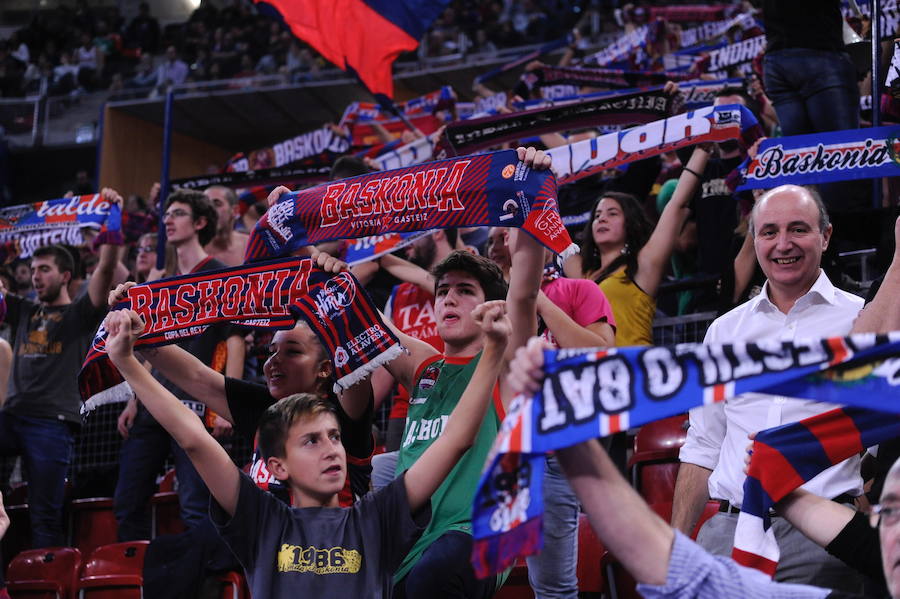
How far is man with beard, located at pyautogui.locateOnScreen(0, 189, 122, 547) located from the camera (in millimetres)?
5336

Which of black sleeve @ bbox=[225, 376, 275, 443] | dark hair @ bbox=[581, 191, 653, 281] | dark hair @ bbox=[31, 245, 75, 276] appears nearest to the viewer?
black sleeve @ bbox=[225, 376, 275, 443]

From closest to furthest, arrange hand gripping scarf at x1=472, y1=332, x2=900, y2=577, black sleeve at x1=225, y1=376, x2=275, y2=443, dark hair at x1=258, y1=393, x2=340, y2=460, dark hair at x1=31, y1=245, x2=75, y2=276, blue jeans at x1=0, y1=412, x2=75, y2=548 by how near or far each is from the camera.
Answer: hand gripping scarf at x1=472, y1=332, x2=900, y2=577
dark hair at x1=258, y1=393, x2=340, y2=460
black sleeve at x1=225, y1=376, x2=275, y2=443
blue jeans at x1=0, y1=412, x2=75, y2=548
dark hair at x1=31, y1=245, x2=75, y2=276

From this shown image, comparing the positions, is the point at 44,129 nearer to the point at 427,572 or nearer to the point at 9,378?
the point at 9,378

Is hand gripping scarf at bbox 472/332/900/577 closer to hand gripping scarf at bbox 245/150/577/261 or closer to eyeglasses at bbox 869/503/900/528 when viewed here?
eyeglasses at bbox 869/503/900/528

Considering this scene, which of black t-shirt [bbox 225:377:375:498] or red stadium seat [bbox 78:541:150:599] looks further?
red stadium seat [bbox 78:541:150:599]

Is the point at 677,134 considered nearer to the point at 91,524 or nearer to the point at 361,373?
the point at 361,373

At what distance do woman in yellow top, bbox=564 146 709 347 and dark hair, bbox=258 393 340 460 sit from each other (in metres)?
1.80

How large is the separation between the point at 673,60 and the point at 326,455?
23.8ft

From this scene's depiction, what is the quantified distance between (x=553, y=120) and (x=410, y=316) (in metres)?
1.63

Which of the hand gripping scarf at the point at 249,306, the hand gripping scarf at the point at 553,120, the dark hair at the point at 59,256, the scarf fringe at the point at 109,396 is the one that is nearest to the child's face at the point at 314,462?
the hand gripping scarf at the point at 249,306

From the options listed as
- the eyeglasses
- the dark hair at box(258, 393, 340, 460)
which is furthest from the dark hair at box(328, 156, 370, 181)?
the eyeglasses

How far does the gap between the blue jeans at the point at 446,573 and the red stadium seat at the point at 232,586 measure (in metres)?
1.30

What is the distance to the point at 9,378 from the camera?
18.5 feet

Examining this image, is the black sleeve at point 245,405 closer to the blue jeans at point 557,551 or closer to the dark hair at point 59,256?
the blue jeans at point 557,551
